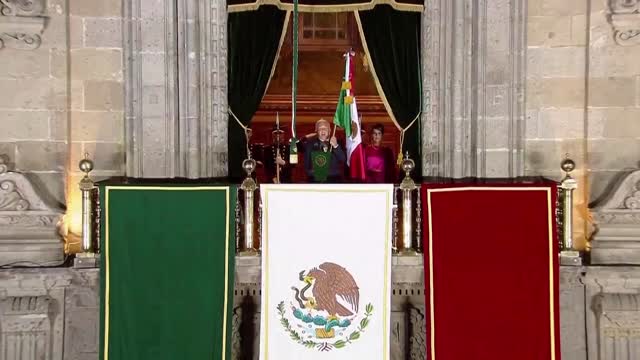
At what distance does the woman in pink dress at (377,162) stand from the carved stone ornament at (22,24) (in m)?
3.31

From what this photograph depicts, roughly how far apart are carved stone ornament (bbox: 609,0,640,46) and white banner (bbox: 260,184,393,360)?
2.76 m

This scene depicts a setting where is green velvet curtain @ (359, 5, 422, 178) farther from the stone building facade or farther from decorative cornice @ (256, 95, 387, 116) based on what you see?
decorative cornice @ (256, 95, 387, 116)

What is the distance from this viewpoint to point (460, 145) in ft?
23.7

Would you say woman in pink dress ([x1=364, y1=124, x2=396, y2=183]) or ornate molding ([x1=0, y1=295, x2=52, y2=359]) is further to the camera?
woman in pink dress ([x1=364, y1=124, x2=396, y2=183])

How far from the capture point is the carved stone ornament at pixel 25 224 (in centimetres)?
686

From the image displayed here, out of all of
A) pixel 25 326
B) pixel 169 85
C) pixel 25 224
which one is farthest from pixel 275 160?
pixel 25 326

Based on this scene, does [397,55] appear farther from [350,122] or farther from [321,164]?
[321,164]

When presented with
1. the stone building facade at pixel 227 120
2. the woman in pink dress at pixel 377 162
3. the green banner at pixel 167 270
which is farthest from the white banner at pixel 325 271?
the woman in pink dress at pixel 377 162

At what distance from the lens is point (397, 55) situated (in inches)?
290

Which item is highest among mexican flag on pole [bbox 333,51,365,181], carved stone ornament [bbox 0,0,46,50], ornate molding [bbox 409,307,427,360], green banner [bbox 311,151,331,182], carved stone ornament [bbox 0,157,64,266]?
carved stone ornament [bbox 0,0,46,50]

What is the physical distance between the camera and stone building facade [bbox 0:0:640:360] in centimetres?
695

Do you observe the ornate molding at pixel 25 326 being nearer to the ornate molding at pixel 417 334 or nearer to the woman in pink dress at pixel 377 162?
the woman in pink dress at pixel 377 162

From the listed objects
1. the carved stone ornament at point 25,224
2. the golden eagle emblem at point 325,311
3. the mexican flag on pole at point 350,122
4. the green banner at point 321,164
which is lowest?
the golden eagle emblem at point 325,311

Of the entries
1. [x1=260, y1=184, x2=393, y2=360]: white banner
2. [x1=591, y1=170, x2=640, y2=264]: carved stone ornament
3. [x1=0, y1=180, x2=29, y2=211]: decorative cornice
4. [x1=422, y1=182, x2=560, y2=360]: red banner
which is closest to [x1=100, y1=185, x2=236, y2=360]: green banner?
[x1=260, y1=184, x2=393, y2=360]: white banner
